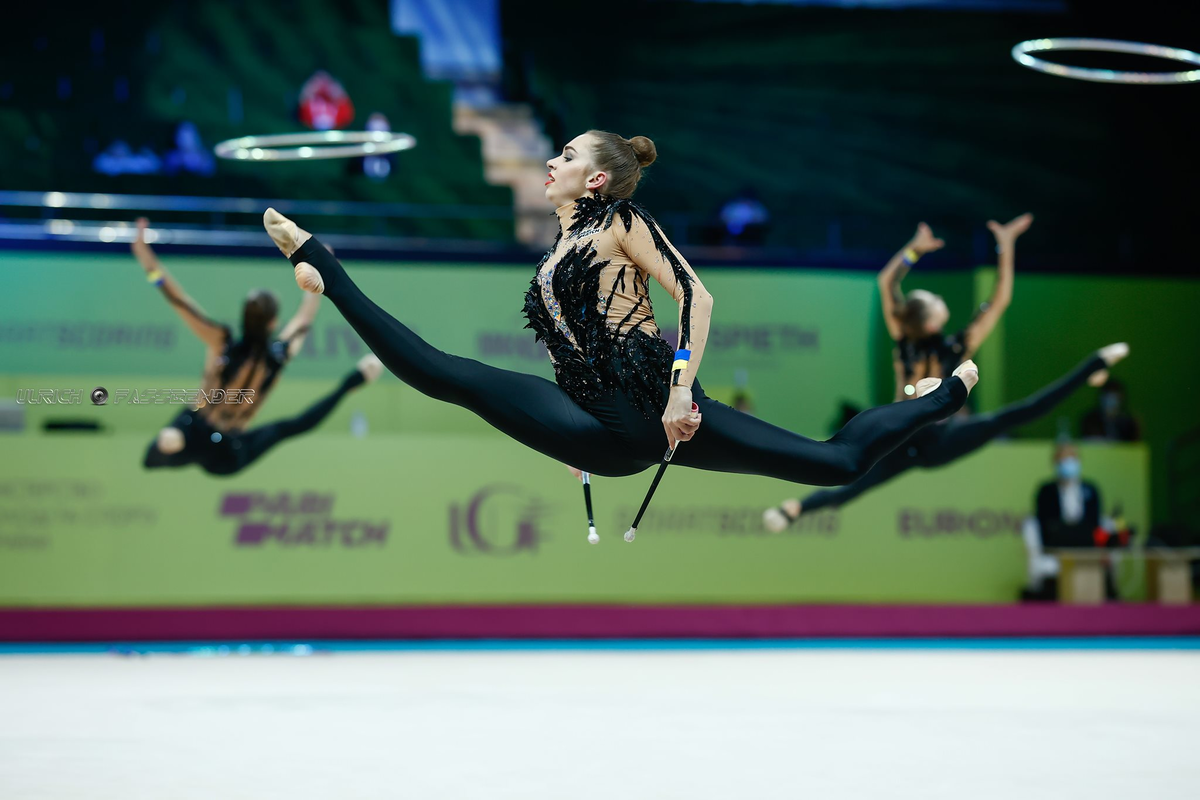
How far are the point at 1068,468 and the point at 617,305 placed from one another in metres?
6.98

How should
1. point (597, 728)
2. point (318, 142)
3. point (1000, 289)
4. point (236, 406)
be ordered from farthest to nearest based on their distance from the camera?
point (318, 142), point (236, 406), point (1000, 289), point (597, 728)

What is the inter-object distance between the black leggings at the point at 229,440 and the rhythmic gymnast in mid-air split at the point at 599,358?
457 cm

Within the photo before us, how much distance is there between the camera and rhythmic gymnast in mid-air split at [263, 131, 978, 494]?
3.34 metres

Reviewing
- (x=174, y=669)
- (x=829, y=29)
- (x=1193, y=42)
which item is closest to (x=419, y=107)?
(x=829, y=29)

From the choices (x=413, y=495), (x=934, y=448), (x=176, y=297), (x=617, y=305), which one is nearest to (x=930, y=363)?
(x=934, y=448)

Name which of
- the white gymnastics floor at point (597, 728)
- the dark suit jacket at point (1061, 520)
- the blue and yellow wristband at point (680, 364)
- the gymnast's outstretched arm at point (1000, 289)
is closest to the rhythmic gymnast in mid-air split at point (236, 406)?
the white gymnastics floor at point (597, 728)

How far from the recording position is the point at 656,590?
934 cm

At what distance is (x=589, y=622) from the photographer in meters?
9.04

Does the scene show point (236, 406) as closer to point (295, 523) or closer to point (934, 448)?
point (295, 523)

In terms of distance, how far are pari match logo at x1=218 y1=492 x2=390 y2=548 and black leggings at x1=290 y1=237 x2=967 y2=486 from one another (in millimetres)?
5789

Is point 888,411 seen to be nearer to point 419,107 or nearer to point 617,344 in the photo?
point 617,344

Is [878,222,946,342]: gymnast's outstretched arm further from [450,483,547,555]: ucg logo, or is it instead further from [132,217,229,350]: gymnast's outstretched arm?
[132,217,229,350]: gymnast's outstretched arm

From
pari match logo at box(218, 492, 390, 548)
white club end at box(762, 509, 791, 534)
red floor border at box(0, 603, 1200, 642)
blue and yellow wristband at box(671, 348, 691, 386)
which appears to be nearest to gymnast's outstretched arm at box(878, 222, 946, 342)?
white club end at box(762, 509, 791, 534)

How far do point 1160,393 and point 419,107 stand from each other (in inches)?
306
